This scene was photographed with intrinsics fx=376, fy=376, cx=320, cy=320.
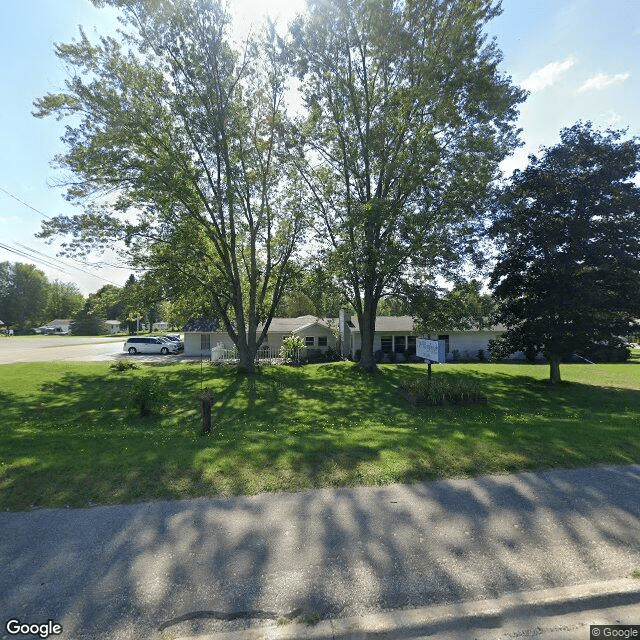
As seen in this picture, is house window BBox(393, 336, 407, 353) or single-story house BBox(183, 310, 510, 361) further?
house window BBox(393, 336, 407, 353)

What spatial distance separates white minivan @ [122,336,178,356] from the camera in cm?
3591

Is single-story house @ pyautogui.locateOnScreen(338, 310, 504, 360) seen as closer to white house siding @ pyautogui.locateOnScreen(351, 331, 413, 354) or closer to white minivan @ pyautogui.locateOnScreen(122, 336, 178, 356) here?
white house siding @ pyautogui.locateOnScreen(351, 331, 413, 354)

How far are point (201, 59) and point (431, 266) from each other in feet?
47.8

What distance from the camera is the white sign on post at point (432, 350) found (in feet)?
36.8

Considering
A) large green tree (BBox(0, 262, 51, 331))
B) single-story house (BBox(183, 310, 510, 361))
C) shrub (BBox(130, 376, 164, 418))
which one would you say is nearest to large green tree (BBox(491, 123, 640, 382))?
single-story house (BBox(183, 310, 510, 361))

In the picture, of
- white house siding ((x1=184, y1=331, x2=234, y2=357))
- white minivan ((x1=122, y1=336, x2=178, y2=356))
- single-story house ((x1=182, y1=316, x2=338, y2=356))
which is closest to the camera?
single-story house ((x1=182, y1=316, x2=338, y2=356))

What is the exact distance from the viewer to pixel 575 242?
16750 millimetres

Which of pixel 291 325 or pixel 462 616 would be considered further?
pixel 291 325

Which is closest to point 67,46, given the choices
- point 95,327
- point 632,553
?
point 632,553

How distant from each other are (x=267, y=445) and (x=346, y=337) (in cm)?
2709

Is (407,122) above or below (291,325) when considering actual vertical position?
above

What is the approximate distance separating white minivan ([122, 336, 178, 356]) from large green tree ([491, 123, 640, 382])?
30.2 metres

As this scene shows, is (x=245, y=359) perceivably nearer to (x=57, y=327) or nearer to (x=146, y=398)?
(x=146, y=398)

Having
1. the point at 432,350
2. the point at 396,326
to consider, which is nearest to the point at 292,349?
the point at 396,326
